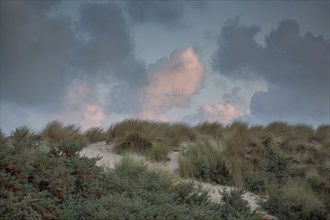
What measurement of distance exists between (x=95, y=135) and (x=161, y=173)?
173 inches

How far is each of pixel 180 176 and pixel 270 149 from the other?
11.1ft

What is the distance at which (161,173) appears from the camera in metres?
11.0

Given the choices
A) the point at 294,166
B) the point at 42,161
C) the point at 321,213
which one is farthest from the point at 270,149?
the point at 42,161

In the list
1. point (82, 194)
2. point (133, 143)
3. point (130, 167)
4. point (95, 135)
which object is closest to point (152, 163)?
point (133, 143)

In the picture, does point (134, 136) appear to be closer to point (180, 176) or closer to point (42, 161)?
point (180, 176)

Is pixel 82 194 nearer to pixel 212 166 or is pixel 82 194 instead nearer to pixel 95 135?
pixel 212 166

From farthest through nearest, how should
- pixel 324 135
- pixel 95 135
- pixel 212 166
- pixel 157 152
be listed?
1. pixel 324 135
2. pixel 95 135
3. pixel 157 152
4. pixel 212 166

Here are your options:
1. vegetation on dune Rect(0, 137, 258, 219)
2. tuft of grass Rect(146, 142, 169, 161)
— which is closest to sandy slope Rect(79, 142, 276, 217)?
tuft of grass Rect(146, 142, 169, 161)

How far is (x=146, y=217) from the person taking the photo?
7625mm

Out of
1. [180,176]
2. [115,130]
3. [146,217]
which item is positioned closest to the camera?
[146,217]

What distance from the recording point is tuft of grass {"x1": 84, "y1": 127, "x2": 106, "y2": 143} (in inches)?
584

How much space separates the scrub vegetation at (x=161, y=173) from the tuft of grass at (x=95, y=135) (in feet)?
0.09

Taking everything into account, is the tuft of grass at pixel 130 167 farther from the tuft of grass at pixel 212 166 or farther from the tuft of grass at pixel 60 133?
the tuft of grass at pixel 60 133

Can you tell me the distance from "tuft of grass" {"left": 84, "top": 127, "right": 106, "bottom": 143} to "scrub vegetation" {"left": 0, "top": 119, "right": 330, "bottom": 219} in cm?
3
